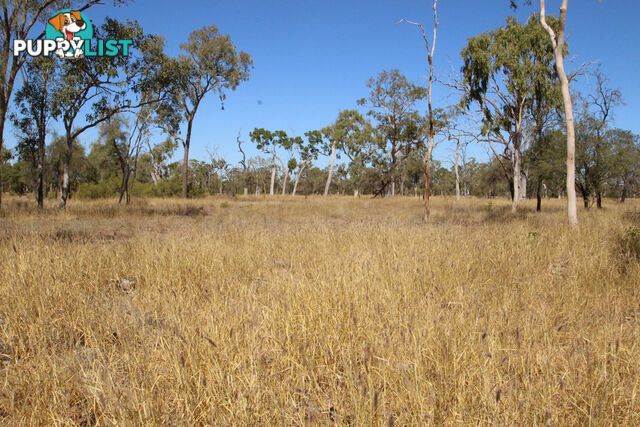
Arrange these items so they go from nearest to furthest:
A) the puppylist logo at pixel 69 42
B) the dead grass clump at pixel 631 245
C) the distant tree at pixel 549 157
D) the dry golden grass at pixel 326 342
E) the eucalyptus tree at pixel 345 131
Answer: the dry golden grass at pixel 326 342 < the dead grass clump at pixel 631 245 < the puppylist logo at pixel 69 42 < the distant tree at pixel 549 157 < the eucalyptus tree at pixel 345 131

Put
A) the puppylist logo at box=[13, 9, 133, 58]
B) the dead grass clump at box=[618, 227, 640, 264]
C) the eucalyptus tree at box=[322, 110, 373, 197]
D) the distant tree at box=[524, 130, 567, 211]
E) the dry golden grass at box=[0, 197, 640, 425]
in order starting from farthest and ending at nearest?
the eucalyptus tree at box=[322, 110, 373, 197] < the distant tree at box=[524, 130, 567, 211] < the puppylist logo at box=[13, 9, 133, 58] < the dead grass clump at box=[618, 227, 640, 264] < the dry golden grass at box=[0, 197, 640, 425]

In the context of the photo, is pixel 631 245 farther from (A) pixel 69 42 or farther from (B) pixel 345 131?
(B) pixel 345 131

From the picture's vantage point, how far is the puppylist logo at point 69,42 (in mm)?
12523

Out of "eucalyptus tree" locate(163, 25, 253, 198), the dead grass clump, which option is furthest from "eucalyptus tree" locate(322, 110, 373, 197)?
the dead grass clump

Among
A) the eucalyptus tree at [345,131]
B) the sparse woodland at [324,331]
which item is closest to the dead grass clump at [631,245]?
the sparse woodland at [324,331]

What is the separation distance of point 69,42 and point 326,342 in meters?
17.2

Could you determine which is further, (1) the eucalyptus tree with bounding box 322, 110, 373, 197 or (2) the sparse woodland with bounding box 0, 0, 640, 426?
(1) the eucalyptus tree with bounding box 322, 110, 373, 197

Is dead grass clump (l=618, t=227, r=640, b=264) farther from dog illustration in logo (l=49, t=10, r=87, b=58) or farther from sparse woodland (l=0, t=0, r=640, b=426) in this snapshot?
dog illustration in logo (l=49, t=10, r=87, b=58)

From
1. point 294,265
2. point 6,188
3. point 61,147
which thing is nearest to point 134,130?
point 61,147

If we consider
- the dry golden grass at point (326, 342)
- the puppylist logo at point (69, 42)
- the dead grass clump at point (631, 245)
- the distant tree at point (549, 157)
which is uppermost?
the puppylist logo at point (69, 42)

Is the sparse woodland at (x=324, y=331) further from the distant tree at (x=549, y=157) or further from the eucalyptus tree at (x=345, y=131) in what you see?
the eucalyptus tree at (x=345, y=131)

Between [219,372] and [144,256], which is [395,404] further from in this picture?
[144,256]

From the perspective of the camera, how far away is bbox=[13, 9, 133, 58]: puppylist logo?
493 inches

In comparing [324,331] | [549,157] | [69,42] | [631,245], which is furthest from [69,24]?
[549,157]
